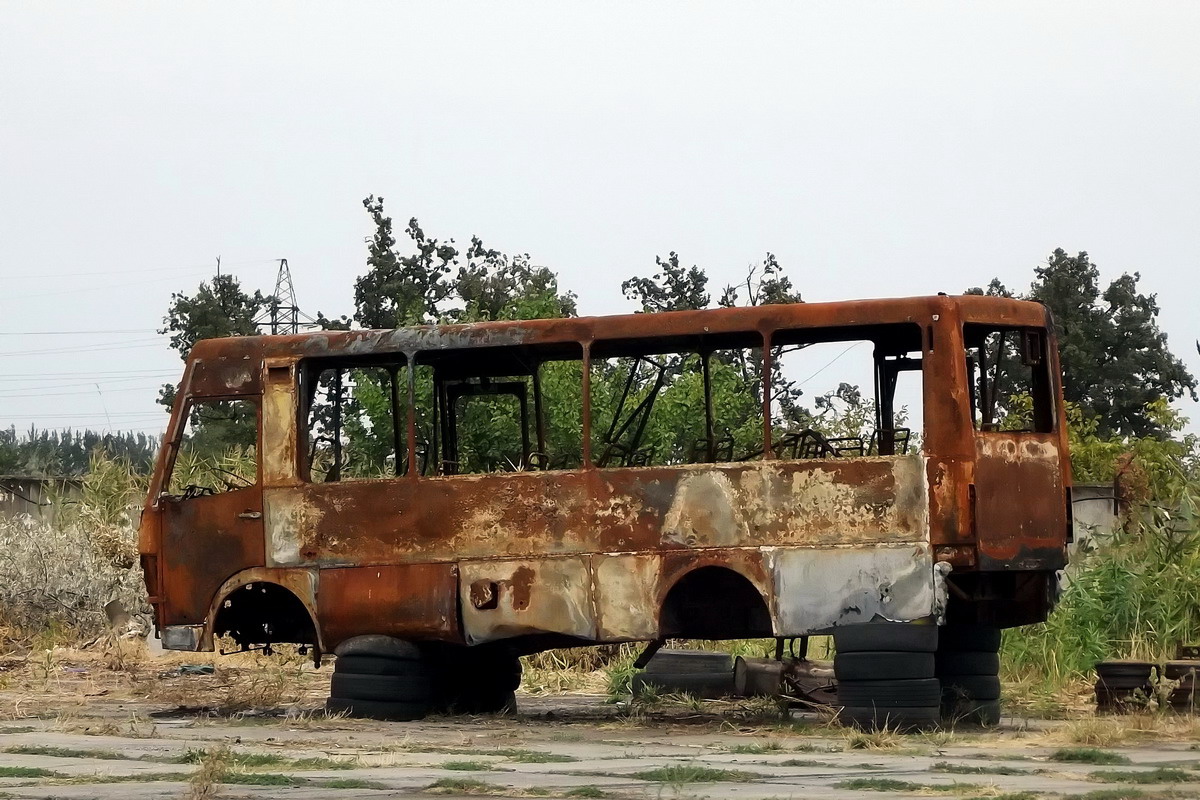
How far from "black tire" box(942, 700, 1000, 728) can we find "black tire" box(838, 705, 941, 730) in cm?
99

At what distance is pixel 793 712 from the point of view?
47.3ft

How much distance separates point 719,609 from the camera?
46.5ft

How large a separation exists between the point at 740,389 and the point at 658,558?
315 inches

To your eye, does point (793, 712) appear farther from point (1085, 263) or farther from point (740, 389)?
point (1085, 263)

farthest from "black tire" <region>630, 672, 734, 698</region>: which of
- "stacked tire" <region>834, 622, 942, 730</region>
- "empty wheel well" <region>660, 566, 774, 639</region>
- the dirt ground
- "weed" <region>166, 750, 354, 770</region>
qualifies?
"weed" <region>166, 750, 354, 770</region>

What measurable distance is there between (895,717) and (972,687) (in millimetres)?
1570

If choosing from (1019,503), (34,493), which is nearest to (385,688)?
(1019,503)

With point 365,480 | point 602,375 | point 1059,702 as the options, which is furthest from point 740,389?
point 365,480

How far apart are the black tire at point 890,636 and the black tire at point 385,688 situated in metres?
3.31

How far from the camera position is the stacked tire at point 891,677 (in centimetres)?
1239

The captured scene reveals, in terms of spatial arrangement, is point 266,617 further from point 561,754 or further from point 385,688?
point 561,754

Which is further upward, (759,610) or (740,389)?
(740,389)

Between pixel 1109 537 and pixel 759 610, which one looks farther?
pixel 1109 537

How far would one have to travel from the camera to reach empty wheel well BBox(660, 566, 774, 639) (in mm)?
13844
